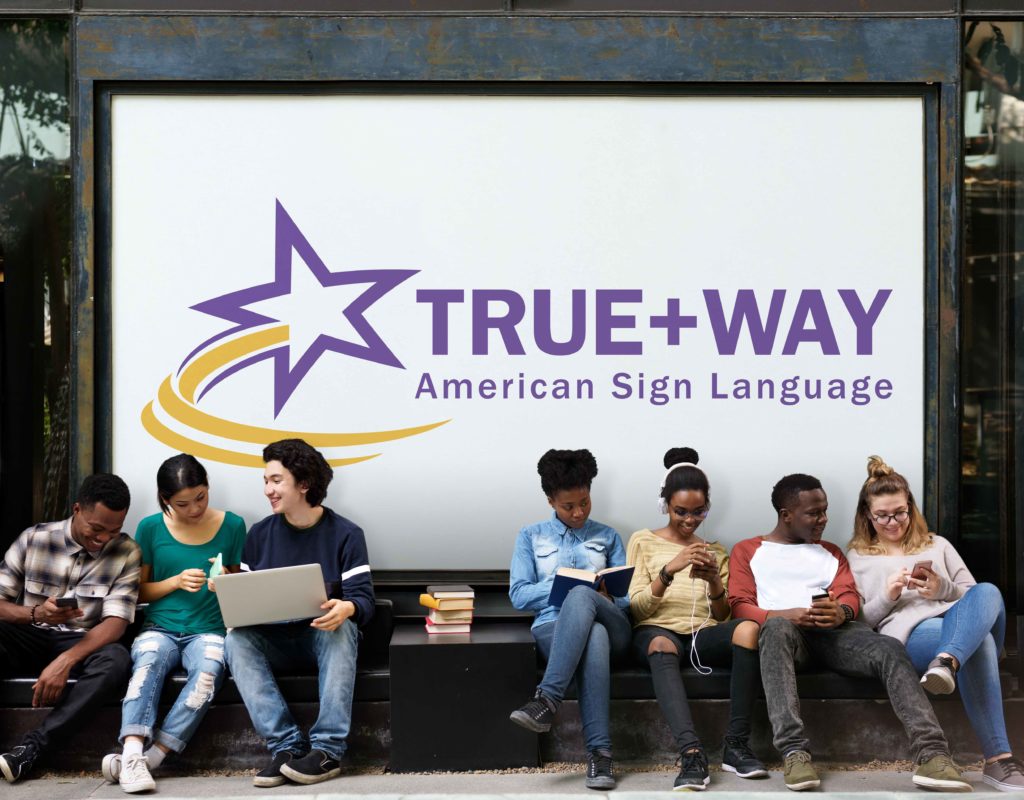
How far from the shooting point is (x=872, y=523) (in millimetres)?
5547

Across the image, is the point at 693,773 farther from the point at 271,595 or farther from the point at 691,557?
the point at 271,595

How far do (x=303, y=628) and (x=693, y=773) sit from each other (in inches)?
71.0

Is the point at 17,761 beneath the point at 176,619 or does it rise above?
beneath

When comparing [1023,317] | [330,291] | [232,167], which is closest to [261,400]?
[330,291]

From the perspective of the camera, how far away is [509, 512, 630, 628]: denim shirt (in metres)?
5.39

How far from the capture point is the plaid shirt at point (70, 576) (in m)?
5.26

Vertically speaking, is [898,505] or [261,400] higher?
[261,400]

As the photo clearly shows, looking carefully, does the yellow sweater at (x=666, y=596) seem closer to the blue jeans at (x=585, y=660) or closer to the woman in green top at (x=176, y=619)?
the blue jeans at (x=585, y=660)

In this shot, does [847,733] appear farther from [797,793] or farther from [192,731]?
[192,731]

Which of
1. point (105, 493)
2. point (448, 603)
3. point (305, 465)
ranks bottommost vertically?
point (448, 603)

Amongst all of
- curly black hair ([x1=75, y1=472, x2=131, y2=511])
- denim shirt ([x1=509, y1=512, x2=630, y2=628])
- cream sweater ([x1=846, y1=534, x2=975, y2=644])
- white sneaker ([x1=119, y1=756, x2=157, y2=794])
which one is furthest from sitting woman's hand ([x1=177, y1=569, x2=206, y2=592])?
cream sweater ([x1=846, y1=534, x2=975, y2=644])

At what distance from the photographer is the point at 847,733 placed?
5273mm

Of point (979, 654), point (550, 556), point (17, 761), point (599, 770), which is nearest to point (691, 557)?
point (550, 556)

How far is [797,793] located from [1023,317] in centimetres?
292
